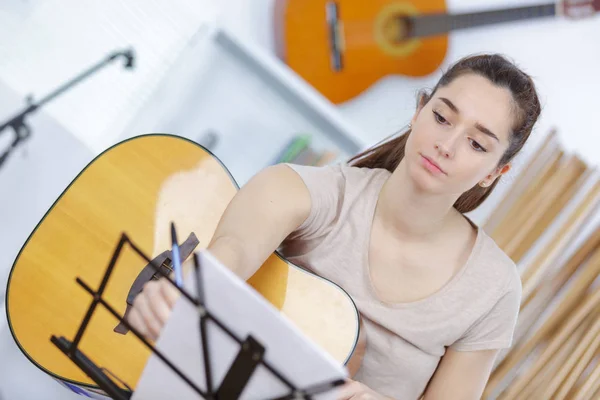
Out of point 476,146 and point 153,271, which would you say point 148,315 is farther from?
point 476,146

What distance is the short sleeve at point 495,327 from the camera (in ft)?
3.54

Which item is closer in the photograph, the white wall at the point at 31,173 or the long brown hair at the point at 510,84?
the long brown hair at the point at 510,84

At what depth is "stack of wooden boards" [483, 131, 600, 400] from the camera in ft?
4.86

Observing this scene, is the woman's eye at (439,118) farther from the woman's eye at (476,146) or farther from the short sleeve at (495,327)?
the short sleeve at (495,327)

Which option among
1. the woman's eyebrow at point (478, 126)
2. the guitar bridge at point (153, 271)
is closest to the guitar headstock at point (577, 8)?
the woman's eyebrow at point (478, 126)

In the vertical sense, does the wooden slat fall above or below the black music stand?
above

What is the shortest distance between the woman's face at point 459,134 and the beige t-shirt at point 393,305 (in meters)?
0.14

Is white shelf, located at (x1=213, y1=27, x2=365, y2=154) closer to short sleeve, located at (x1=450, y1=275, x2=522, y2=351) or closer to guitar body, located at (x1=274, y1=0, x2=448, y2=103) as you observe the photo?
guitar body, located at (x1=274, y1=0, x2=448, y2=103)

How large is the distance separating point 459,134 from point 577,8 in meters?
1.01

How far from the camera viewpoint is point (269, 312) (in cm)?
59

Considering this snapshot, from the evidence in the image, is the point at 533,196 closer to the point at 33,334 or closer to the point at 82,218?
the point at 82,218

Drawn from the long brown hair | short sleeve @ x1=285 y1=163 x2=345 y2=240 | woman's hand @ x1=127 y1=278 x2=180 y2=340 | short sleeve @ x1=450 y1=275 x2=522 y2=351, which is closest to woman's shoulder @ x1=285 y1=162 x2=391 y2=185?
short sleeve @ x1=285 y1=163 x2=345 y2=240

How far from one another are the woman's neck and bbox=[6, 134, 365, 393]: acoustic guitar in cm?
14

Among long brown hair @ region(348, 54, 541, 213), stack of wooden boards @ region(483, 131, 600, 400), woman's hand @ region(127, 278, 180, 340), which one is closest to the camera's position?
woman's hand @ region(127, 278, 180, 340)
